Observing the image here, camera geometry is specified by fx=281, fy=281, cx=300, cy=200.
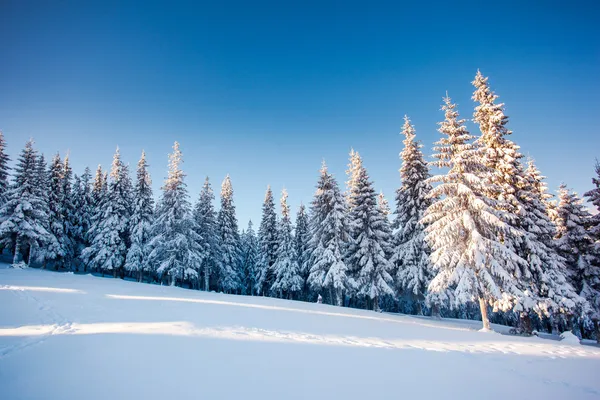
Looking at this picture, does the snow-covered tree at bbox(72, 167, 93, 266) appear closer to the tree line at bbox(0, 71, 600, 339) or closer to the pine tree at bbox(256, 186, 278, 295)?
the tree line at bbox(0, 71, 600, 339)

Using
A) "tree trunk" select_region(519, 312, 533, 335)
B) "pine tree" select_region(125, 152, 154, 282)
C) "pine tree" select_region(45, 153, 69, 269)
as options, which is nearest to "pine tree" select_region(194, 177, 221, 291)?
"pine tree" select_region(125, 152, 154, 282)

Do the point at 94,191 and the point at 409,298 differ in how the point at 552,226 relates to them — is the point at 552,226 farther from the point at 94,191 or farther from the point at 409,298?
the point at 94,191

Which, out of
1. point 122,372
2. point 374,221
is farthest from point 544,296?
point 122,372

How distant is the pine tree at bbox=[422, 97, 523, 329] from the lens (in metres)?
16.1

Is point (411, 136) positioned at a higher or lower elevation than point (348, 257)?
higher

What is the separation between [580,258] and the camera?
2045cm

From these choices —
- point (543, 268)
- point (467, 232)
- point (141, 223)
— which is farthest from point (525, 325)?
point (141, 223)

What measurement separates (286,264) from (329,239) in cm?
1011

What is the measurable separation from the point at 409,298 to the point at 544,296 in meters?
9.45

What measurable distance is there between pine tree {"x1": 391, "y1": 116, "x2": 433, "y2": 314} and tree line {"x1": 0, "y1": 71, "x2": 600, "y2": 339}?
106mm

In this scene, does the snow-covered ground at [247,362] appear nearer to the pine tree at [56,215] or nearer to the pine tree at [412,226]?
the pine tree at [412,226]

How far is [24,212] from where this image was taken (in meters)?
30.9

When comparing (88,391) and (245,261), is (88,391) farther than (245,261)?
No

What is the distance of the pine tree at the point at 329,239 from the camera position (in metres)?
26.5
